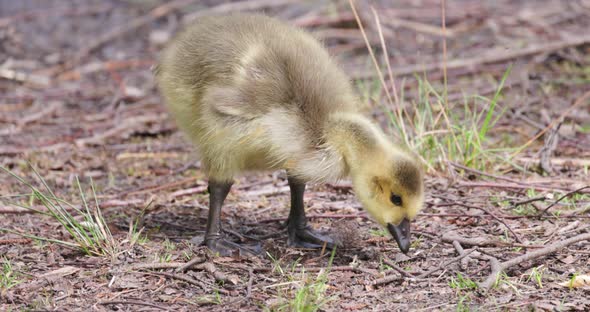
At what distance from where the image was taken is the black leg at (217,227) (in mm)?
3973

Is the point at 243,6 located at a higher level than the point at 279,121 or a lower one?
lower

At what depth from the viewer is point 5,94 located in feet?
24.5

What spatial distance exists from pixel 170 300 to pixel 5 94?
16.0 ft

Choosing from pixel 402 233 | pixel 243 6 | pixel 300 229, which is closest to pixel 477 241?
pixel 402 233

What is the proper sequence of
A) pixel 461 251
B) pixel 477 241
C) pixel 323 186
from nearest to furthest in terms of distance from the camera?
pixel 461 251 → pixel 477 241 → pixel 323 186

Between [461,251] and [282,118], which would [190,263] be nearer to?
[282,118]

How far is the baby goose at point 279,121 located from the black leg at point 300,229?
2.7 inches

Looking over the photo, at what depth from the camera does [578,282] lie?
3.36 m

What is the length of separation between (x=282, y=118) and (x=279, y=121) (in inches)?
0.8

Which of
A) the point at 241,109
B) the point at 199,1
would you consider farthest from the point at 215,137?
the point at 199,1

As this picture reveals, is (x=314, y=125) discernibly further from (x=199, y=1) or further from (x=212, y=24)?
(x=199, y=1)

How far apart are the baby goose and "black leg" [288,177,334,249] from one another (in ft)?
0.22

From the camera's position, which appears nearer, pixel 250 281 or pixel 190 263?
pixel 250 281

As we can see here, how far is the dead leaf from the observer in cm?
335
